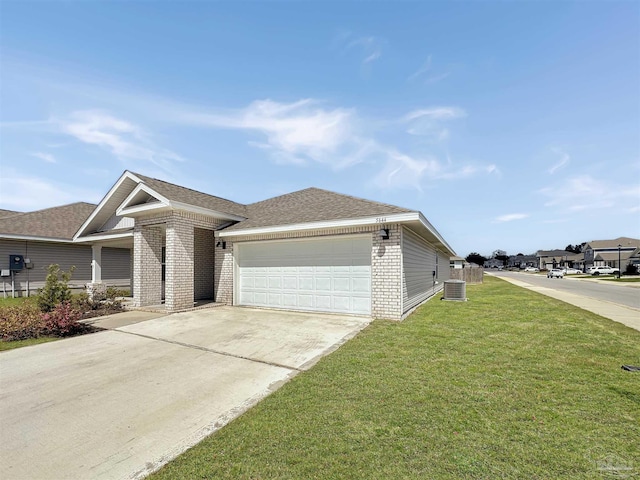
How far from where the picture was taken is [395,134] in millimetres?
12844

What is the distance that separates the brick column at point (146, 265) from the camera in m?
11.3

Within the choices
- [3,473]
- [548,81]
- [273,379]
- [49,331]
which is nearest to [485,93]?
[548,81]

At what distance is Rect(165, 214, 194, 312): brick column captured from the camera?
10.1m

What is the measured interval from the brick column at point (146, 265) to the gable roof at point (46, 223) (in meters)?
7.96

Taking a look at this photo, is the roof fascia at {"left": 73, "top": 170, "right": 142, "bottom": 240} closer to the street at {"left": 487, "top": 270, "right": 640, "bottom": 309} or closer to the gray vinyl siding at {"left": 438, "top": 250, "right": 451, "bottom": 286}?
the gray vinyl siding at {"left": 438, "top": 250, "right": 451, "bottom": 286}

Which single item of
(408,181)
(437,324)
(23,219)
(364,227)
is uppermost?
(408,181)

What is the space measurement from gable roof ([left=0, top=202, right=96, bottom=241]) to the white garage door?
38.7 ft

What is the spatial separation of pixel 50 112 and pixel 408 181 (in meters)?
14.3

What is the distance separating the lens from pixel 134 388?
439 centimetres

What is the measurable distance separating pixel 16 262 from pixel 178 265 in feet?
37.8

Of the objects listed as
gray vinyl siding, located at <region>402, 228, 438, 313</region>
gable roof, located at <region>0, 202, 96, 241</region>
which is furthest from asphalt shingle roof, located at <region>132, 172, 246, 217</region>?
gable roof, located at <region>0, 202, 96, 241</region>

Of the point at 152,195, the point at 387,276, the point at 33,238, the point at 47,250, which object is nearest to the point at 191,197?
the point at 152,195

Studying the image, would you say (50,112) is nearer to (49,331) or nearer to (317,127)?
(49,331)

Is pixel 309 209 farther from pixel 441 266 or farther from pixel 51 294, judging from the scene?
pixel 441 266
